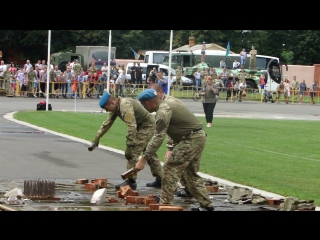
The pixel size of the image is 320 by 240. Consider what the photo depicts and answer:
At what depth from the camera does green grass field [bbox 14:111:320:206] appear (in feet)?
49.2

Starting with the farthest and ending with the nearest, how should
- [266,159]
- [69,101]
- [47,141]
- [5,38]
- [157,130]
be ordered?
[5,38] < [69,101] < [47,141] < [266,159] < [157,130]

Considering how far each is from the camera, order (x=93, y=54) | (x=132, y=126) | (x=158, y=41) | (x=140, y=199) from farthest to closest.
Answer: (x=158, y=41) → (x=93, y=54) → (x=132, y=126) → (x=140, y=199)

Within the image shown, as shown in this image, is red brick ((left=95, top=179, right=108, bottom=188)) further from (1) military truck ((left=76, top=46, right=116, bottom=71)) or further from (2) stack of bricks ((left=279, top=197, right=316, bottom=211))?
(1) military truck ((left=76, top=46, right=116, bottom=71))

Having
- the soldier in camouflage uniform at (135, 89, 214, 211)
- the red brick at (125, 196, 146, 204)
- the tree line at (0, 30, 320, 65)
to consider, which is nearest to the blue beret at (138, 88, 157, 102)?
the soldier in camouflage uniform at (135, 89, 214, 211)

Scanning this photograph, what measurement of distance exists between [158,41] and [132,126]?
217ft

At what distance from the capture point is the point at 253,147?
21.2m

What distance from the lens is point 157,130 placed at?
1059cm

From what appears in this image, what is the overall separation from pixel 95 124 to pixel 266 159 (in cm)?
941

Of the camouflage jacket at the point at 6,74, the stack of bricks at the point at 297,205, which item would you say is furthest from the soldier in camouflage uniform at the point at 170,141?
the camouflage jacket at the point at 6,74

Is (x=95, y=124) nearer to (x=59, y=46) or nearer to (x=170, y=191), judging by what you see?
(x=170, y=191)

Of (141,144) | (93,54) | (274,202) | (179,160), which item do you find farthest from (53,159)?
(93,54)

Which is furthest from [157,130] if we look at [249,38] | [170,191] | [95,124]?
[249,38]

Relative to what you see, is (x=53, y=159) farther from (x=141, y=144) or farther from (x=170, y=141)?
(x=170, y=141)
